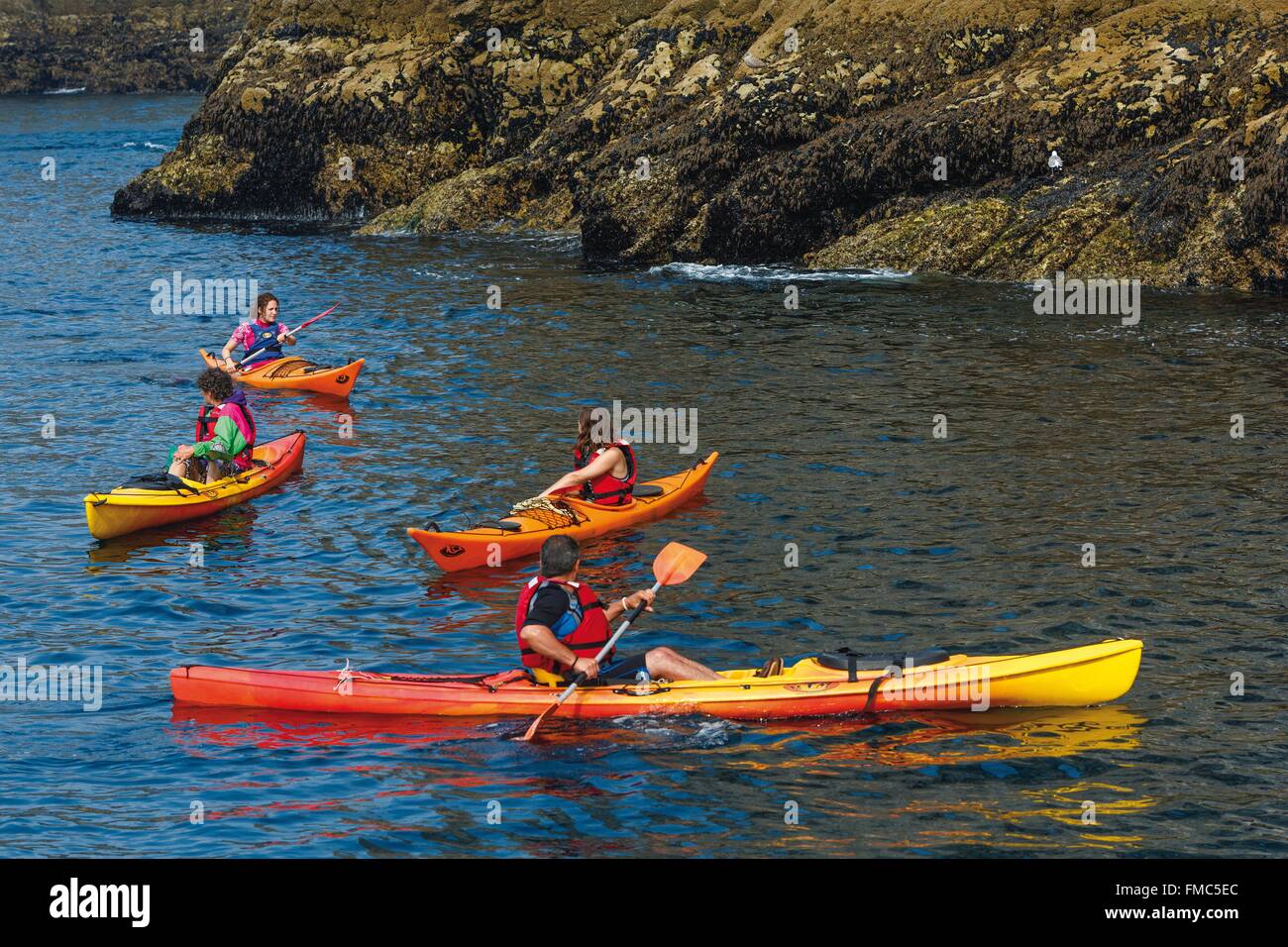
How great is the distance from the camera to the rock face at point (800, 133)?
24203mm

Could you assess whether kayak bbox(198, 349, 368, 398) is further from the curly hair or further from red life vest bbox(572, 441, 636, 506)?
red life vest bbox(572, 441, 636, 506)

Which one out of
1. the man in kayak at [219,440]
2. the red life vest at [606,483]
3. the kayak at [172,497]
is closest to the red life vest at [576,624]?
the red life vest at [606,483]

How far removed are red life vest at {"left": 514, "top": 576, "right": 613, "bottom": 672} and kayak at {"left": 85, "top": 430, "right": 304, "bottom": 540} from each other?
19.8 ft

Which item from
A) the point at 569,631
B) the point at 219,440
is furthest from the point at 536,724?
the point at 219,440

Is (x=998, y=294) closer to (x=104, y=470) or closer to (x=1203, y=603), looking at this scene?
(x=1203, y=603)

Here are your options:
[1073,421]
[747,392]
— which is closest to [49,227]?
[747,392]

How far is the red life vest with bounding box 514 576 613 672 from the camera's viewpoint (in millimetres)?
10680

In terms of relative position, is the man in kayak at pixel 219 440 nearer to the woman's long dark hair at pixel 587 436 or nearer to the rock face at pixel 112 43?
the woman's long dark hair at pixel 587 436

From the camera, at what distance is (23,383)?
21781mm

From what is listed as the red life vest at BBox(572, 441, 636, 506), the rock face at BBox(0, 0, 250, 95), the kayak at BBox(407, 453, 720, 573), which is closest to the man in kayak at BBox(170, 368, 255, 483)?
the kayak at BBox(407, 453, 720, 573)

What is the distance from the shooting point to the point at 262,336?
867 inches

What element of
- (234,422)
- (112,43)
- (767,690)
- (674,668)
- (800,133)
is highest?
(112,43)

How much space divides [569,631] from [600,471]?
14.6 ft

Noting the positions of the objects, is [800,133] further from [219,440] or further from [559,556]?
[559,556]
